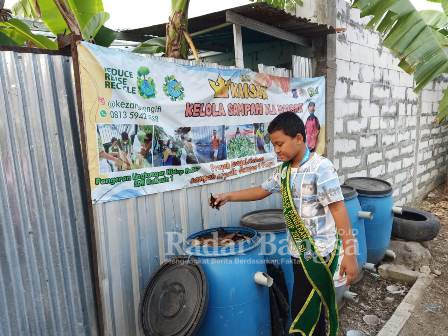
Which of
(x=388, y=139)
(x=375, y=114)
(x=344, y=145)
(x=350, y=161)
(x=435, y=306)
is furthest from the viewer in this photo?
(x=388, y=139)

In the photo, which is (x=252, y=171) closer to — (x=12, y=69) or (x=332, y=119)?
(x=332, y=119)

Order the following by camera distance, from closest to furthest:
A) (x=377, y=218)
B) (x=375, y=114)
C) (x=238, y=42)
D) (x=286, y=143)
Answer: (x=286, y=143) < (x=238, y=42) < (x=377, y=218) < (x=375, y=114)

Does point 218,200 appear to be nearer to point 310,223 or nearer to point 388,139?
point 310,223

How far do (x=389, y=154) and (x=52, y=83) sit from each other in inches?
238

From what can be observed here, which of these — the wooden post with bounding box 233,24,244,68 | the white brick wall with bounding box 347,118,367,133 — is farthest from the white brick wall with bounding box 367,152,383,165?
the wooden post with bounding box 233,24,244,68

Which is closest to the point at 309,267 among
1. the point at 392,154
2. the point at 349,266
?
the point at 349,266

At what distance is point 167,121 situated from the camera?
9.01 ft

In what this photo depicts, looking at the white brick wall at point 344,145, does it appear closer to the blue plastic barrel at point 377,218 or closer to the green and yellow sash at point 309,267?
the blue plastic barrel at point 377,218

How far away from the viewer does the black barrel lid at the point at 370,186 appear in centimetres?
425

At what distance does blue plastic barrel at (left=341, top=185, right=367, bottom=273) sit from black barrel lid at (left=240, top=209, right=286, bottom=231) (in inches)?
32.2

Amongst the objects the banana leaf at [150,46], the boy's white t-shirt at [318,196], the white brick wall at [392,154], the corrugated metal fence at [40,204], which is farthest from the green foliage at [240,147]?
the white brick wall at [392,154]

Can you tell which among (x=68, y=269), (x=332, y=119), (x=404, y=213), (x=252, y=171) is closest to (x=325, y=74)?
(x=332, y=119)

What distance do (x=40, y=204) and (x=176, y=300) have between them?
1050 mm

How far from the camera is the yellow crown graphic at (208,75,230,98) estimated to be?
3.11 meters
